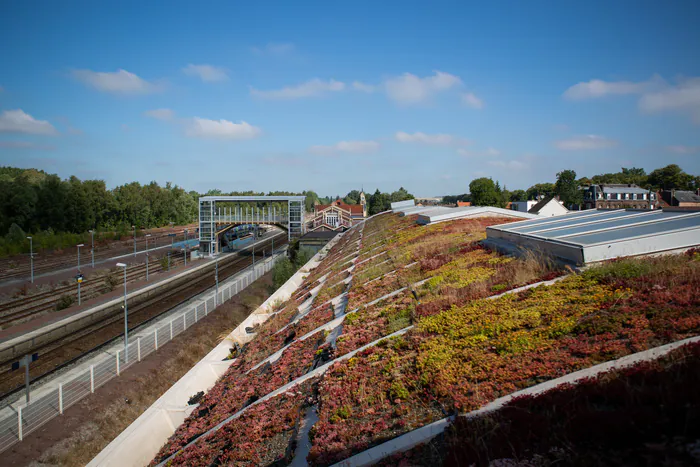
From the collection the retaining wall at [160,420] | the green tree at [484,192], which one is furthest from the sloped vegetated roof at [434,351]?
the green tree at [484,192]

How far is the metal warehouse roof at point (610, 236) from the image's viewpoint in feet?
32.5

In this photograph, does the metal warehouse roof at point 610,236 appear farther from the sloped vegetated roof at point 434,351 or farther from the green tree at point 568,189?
the green tree at point 568,189

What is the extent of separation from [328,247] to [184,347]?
24.4 meters

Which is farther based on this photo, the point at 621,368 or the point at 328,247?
the point at 328,247

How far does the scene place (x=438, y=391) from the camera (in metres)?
6.32

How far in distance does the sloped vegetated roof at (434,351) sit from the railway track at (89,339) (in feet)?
48.6

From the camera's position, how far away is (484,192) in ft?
295

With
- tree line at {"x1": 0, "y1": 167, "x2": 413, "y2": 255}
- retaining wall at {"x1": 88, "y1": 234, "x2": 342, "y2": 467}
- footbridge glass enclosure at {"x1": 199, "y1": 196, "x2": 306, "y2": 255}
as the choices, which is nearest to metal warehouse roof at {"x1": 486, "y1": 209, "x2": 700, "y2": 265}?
retaining wall at {"x1": 88, "y1": 234, "x2": 342, "y2": 467}

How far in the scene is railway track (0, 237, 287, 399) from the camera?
2031 centimetres

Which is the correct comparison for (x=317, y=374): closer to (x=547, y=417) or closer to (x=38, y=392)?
(x=547, y=417)

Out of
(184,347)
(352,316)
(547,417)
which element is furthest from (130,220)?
(547,417)

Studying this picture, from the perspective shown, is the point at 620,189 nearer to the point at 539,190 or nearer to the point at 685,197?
the point at 685,197

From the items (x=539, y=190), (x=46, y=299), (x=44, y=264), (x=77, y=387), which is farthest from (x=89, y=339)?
(x=539, y=190)

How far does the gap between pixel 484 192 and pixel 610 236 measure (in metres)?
83.8
